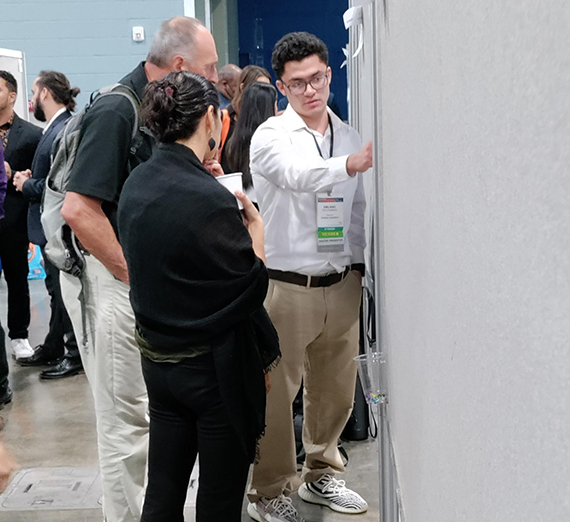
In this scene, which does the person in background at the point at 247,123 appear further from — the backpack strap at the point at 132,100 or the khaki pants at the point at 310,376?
the backpack strap at the point at 132,100

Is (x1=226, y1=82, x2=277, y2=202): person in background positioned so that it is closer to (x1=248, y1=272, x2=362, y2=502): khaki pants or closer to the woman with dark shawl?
(x1=248, y1=272, x2=362, y2=502): khaki pants

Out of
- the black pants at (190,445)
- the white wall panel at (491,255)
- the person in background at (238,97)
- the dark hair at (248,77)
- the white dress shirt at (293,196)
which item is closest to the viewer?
the white wall panel at (491,255)

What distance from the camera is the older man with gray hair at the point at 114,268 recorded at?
194 centimetres

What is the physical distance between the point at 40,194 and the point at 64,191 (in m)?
1.92

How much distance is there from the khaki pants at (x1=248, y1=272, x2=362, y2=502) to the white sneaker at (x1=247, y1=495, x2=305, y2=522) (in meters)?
0.02

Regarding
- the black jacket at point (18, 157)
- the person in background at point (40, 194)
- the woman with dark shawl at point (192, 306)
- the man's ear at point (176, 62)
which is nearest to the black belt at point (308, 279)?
the woman with dark shawl at point (192, 306)

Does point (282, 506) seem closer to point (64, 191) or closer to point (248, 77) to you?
point (64, 191)

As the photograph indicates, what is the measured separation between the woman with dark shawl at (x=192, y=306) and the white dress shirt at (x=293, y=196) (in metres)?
0.40

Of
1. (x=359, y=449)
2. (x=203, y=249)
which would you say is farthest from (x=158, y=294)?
(x=359, y=449)

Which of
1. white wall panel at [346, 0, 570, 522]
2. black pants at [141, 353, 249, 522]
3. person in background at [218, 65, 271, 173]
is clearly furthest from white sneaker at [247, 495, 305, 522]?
white wall panel at [346, 0, 570, 522]

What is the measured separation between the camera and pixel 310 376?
2615 millimetres

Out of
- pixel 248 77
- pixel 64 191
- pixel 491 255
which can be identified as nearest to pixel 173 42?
pixel 64 191

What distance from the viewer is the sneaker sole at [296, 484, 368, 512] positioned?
8.48 ft

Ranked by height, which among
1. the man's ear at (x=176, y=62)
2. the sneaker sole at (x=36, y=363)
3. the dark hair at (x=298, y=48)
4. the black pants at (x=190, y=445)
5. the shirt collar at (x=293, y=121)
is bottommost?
the sneaker sole at (x=36, y=363)
